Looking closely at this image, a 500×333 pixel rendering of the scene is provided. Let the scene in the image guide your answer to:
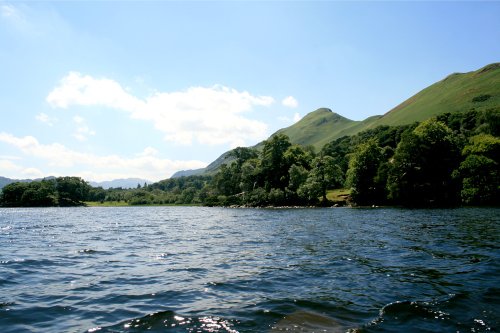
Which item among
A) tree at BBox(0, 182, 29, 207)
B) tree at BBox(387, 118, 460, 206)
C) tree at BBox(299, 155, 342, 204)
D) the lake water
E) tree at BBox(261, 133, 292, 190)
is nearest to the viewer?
the lake water

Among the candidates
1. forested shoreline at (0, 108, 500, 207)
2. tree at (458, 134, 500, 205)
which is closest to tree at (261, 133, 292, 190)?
forested shoreline at (0, 108, 500, 207)

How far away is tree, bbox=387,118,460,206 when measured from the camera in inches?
3782

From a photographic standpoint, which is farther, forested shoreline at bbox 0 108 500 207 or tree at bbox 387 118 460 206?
tree at bbox 387 118 460 206

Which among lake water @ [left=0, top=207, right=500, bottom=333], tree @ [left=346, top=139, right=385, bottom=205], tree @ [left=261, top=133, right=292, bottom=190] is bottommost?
lake water @ [left=0, top=207, right=500, bottom=333]

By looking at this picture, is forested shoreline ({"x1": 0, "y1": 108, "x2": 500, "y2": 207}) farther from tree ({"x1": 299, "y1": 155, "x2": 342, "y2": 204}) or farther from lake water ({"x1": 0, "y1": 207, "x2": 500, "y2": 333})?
lake water ({"x1": 0, "y1": 207, "x2": 500, "y2": 333})

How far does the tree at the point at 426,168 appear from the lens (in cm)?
9606

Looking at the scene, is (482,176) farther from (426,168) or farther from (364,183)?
(364,183)

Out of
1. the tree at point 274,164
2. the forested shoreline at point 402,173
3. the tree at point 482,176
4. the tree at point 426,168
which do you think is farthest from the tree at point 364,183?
the tree at point 274,164

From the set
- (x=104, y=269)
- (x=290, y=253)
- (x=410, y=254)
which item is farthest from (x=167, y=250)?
(x=410, y=254)

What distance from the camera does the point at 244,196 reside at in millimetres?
139375

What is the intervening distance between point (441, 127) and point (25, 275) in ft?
367

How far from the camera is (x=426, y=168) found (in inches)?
3952

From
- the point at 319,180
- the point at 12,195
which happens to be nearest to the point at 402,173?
the point at 319,180

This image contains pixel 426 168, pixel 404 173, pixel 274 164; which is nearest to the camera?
pixel 404 173
